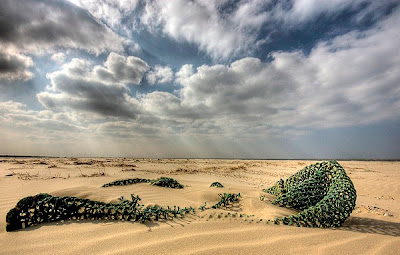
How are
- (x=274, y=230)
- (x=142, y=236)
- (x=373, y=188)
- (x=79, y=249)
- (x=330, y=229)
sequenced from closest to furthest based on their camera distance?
(x=79, y=249) < (x=142, y=236) < (x=274, y=230) < (x=330, y=229) < (x=373, y=188)

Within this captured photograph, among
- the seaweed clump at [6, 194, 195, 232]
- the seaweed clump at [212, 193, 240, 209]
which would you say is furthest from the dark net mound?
the seaweed clump at [6, 194, 195, 232]

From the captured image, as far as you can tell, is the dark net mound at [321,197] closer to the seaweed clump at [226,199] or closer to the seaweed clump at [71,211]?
the seaweed clump at [226,199]

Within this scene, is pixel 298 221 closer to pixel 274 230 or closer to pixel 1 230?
pixel 274 230

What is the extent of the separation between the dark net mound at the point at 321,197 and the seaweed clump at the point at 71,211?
236 centimetres

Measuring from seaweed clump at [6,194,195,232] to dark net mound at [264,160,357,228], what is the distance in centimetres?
236

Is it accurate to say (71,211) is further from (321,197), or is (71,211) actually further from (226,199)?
(321,197)

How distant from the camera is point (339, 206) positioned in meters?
3.36

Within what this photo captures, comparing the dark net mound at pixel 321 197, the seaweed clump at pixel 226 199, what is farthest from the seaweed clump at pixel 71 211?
the dark net mound at pixel 321 197

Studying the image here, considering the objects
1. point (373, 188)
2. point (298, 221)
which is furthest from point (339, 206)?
point (373, 188)

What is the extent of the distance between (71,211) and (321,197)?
526cm

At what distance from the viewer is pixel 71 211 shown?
11.3 ft

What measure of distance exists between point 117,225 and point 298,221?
320 cm

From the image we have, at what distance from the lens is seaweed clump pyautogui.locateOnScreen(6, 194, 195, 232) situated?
129 inches

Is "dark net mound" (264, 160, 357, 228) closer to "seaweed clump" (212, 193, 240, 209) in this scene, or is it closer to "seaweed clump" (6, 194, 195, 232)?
"seaweed clump" (212, 193, 240, 209)
